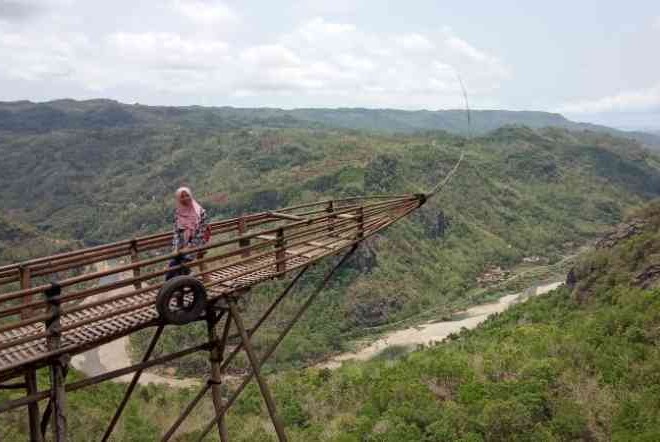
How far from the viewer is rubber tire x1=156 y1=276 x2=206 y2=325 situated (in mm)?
5621

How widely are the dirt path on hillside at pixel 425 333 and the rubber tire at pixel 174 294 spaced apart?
4325cm

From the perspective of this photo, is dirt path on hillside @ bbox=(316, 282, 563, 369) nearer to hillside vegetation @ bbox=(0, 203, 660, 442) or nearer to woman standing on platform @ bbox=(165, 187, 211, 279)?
hillside vegetation @ bbox=(0, 203, 660, 442)

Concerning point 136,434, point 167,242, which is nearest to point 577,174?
point 136,434

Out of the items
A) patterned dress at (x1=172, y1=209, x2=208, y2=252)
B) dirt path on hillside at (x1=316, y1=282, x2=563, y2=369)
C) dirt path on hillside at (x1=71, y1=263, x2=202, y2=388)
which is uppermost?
patterned dress at (x1=172, y1=209, x2=208, y2=252)

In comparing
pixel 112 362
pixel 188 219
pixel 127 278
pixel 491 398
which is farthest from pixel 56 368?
pixel 112 362

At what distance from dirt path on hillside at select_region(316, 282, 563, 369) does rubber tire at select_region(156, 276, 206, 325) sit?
43254 mm

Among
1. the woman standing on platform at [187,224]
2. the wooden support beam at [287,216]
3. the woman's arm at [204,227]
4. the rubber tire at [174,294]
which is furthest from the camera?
the wooden support beam at [287,216]

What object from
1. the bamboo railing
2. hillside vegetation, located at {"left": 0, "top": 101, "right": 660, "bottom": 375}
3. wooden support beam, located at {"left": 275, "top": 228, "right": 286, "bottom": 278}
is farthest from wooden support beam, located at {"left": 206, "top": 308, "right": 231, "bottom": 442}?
hillside vegetation, located at {"left": 0, "top": 101, "right": 660, "bottom": 375}

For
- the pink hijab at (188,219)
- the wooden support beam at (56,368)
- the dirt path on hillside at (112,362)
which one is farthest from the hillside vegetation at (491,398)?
the dirt path on hillside at (112,362)

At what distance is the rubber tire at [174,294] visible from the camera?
5621mm

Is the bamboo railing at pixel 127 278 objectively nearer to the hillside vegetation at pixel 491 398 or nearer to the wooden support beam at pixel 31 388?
the wooden support beam at pixel 31 388

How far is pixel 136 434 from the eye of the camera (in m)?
18.7

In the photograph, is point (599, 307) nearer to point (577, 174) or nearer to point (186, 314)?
point (186, 314)

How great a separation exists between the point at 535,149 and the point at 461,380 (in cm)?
10820
